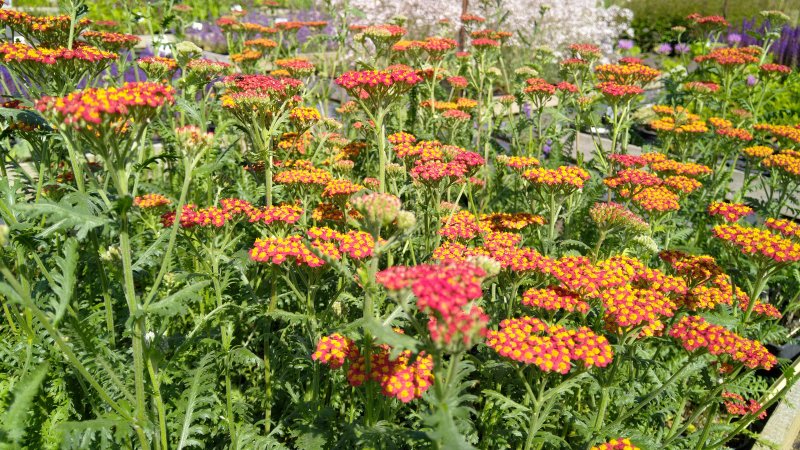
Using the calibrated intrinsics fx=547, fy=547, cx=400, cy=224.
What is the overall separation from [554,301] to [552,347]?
0.39m

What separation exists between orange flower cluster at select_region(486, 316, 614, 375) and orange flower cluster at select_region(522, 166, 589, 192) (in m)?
1.24

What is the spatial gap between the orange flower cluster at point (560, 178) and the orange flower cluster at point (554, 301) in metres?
Answer: 0.93

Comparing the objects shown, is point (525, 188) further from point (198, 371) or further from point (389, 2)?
point (389, 2)

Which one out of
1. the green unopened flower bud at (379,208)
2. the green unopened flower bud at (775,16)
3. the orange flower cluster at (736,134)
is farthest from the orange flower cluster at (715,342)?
the green unopened flower bud at (775,16)

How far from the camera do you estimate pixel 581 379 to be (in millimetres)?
2811

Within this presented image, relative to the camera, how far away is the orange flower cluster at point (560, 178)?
11.4 feet

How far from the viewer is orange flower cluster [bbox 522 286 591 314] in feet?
8.85

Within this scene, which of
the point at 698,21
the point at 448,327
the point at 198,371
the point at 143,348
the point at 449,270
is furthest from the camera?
the point at 698,21

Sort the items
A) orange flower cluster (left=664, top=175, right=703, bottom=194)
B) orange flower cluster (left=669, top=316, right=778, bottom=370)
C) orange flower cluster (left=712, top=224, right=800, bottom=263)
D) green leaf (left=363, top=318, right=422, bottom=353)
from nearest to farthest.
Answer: green leaf (left=363, top=318, right=422, bottom=353) → orange flower cluster (left=669, top=316, right=778, bottom=370) → orange flower cluster (left=712, top=224, right=800, bottom=263) → orange flower cluster (left=664, top=175, right=703, bottom=194)

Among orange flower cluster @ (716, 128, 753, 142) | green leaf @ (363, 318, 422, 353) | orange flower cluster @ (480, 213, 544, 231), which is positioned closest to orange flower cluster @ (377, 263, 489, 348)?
green leaf @ (363, 318, 422, 353)

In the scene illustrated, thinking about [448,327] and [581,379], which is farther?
[581,379]

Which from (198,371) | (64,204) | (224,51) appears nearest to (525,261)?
(198,371)

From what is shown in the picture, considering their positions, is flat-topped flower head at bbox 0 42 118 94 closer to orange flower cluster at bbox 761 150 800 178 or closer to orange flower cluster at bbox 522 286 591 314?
orange flower cluster at bbox 522 286 591 314

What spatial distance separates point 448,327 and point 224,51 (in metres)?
13.1
